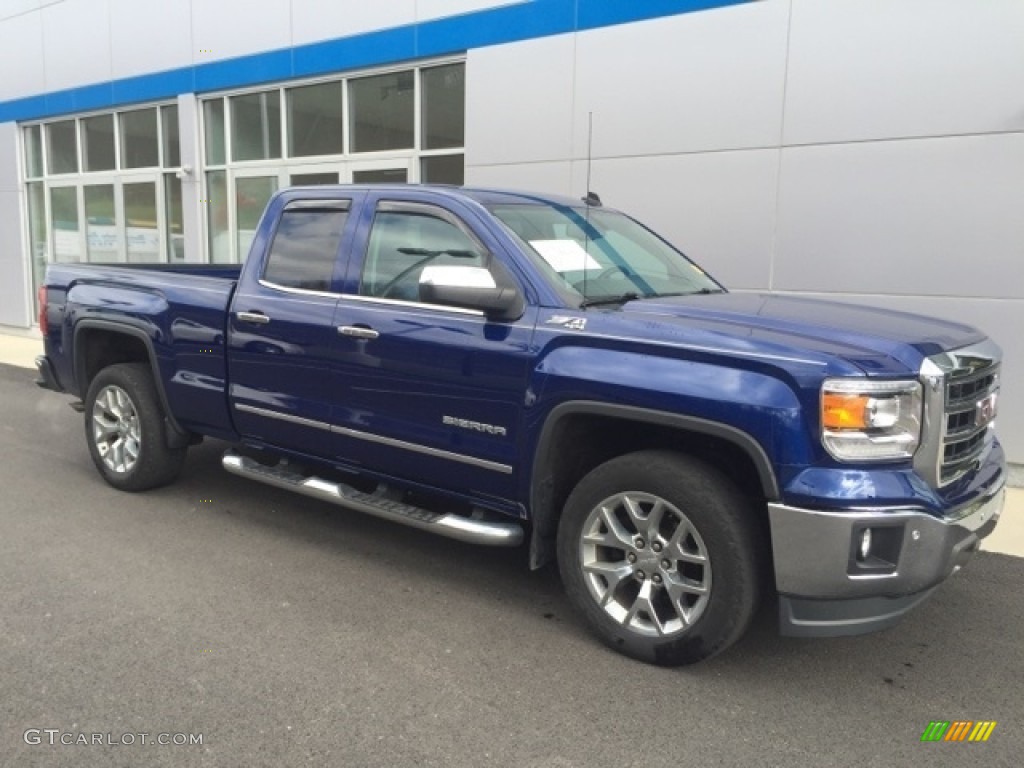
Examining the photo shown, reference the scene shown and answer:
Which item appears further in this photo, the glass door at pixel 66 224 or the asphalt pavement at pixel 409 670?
the glass door at pixel 66 224

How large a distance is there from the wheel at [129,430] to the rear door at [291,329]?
34.3 inches

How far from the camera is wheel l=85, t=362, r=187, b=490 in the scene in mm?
5418

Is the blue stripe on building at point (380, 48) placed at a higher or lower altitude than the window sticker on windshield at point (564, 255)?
higher

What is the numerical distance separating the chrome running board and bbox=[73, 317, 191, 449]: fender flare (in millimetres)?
459

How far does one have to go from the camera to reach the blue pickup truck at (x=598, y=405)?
2996mm

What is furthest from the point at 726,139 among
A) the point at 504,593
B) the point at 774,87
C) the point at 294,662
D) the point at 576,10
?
the point at 294,662

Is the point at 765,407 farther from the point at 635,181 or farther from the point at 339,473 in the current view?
the point at 635,181

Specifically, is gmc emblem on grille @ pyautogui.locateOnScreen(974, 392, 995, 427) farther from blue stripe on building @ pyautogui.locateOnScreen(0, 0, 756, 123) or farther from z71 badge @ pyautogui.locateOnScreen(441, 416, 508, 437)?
blue stripe on building @ pyautogui.locateOnScreen(0, 0, 756, 123)

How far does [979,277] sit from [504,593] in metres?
4.52

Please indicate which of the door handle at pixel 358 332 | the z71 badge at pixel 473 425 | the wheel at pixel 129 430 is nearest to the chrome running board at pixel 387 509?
the z71 badge at pixel 473 425

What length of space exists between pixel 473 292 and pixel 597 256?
32.6 inches

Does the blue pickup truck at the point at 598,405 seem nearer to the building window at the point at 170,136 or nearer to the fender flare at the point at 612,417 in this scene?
the fender flare at the point at 612,417

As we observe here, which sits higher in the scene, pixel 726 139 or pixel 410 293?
pixel 726 139

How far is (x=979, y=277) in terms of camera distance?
634 cm
